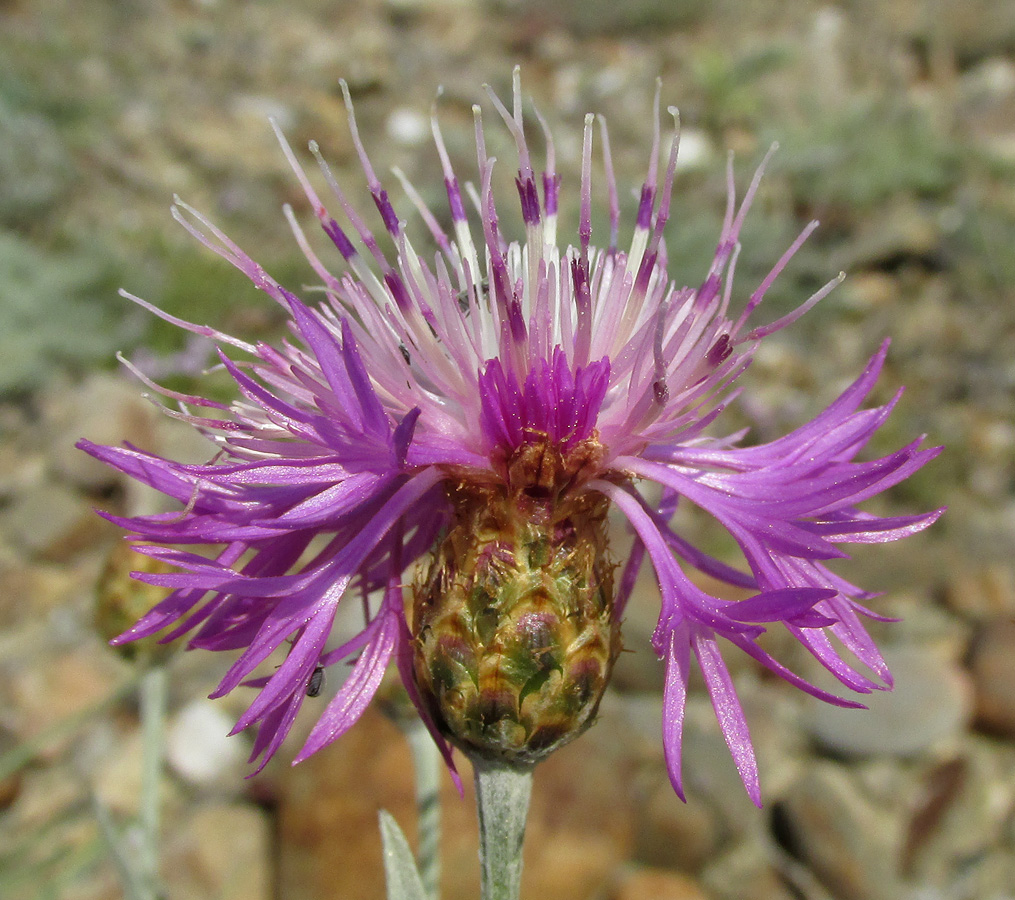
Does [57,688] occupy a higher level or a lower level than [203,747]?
higher

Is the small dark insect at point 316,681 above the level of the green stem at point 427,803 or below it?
above

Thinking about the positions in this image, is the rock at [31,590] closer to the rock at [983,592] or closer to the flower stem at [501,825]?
the flower stem at [501,825]

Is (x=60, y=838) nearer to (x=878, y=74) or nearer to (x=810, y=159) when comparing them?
(x=810, y=159)

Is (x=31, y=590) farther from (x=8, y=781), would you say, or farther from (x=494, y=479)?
(x=494, y=479)

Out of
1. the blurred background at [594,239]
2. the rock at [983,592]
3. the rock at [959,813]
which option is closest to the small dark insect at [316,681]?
the blurred background at [594,239]

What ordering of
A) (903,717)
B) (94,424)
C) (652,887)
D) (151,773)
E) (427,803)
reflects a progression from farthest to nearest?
1. (94,424)
2. (903,717)
3. (652,887)
4. (151,773)
5. (427,803)

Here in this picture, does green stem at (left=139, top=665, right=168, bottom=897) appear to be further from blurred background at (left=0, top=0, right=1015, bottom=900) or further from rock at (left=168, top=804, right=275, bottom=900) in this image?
rock at (left=168, top=804, right=275, bottom=900)

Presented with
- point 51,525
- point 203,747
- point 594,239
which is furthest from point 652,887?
point 594,239
